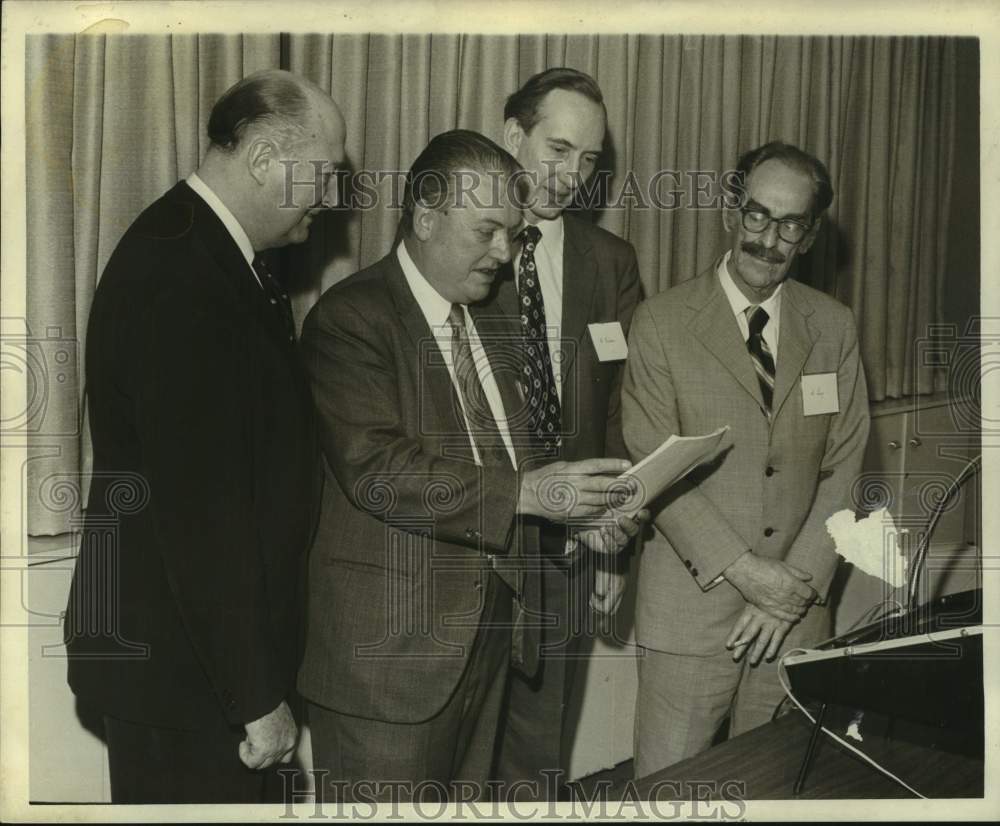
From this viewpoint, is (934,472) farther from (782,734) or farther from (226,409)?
(226,409)

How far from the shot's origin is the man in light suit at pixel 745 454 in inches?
93.7

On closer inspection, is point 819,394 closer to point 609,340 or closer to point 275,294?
point 609,340

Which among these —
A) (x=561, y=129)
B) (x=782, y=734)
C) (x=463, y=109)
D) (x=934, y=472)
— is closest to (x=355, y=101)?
(x=463, y=109)

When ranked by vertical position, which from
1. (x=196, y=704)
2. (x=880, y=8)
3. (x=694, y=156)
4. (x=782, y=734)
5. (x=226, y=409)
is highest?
(x=880, y=8)

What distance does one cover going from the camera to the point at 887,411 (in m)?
2.47

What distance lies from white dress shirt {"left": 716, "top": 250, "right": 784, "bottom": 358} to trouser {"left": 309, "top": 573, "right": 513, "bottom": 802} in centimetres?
82

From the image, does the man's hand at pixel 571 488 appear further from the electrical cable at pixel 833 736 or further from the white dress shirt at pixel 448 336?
the electrical cable at pixel 833 736

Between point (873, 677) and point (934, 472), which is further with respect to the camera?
point (934, 472)

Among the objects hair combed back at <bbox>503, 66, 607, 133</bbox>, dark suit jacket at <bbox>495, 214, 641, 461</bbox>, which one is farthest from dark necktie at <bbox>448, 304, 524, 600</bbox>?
hair combed back at <bbox>503, 66, 607, 133</bbox>

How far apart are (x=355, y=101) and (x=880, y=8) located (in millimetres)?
1245

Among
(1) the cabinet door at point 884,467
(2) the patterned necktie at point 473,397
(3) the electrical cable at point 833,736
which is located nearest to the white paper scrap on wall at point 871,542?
(1) the cabinet door at point 884,467

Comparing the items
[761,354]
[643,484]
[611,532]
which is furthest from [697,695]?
[761,354]

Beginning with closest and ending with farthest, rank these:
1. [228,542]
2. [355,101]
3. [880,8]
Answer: [228,542] → [355,101] → [880,8]

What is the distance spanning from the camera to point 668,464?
2.23 meters
